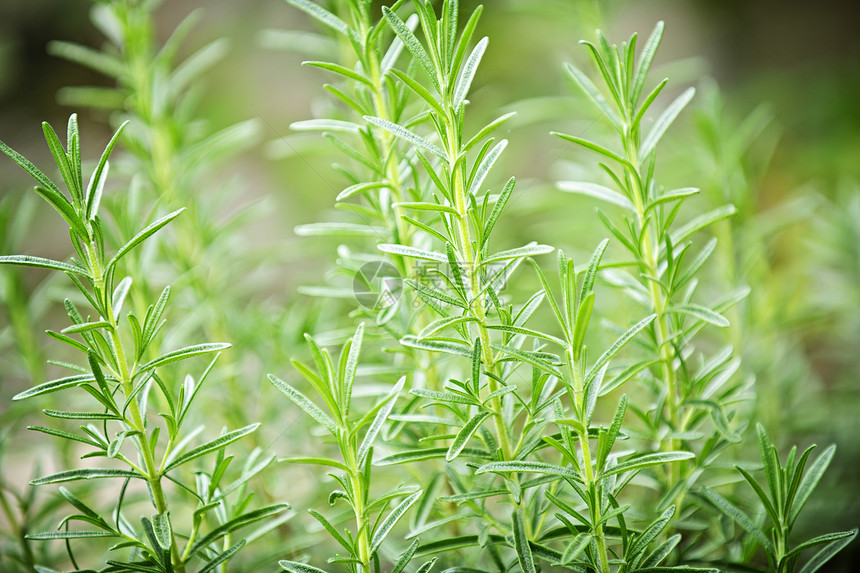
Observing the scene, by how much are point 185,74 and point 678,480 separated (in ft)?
2.06

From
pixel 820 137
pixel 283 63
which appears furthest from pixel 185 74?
pixel 820 137

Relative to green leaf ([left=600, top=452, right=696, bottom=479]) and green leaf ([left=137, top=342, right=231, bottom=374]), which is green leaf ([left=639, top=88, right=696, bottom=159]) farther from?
green leaf ([left=137, top=342, right=231, bottom=374])

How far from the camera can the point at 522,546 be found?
0.39m

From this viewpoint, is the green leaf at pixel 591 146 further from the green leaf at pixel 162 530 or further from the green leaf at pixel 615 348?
the green leaf at pixel 162 530

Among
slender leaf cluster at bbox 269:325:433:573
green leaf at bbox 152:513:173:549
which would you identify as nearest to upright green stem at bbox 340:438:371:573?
slender leaf cluster at bbox 269:325:433:573

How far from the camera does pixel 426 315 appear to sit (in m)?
0.53

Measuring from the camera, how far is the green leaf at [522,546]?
382 millimetres

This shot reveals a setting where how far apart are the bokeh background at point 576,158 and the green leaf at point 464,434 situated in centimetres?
19

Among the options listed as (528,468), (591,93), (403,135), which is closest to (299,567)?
(528,468)

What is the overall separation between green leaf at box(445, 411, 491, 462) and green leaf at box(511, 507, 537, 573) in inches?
2.8

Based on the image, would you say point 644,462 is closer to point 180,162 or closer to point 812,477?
point 812,477

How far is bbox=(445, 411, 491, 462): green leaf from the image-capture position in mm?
356

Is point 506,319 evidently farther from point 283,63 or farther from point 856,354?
point 283,63

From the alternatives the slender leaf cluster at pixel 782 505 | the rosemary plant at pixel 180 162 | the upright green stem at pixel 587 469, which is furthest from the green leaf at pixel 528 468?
the rosemary plant at pixel 180 162
